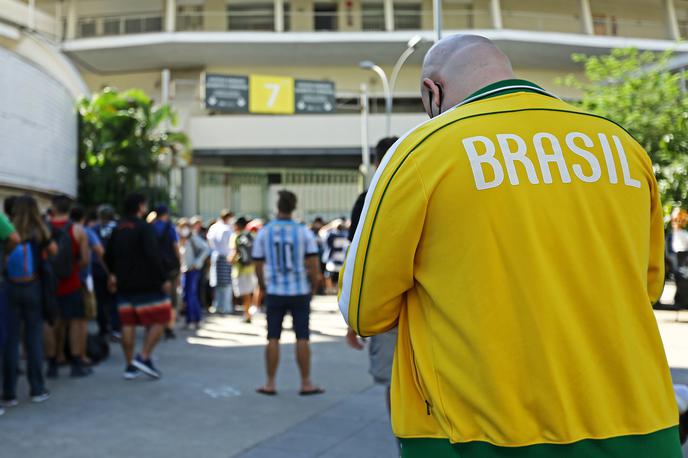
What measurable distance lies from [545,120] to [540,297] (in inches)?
17.8

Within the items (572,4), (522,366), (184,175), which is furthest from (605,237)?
(572,4)

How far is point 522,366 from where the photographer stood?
5.91ft

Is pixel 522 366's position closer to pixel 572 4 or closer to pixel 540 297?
pixel 540 297

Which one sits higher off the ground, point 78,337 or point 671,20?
point 671,20

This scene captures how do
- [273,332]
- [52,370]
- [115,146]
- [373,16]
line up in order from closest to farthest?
1. [273,332]
2. [52,370]
3. [115,146]
4. [373,16]

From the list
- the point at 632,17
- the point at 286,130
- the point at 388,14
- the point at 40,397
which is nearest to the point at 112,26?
the point at 286,130

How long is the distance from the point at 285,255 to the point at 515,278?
587 centimetres

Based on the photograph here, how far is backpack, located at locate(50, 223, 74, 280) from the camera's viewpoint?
824 centimetres

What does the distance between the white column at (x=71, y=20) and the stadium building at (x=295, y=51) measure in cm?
5

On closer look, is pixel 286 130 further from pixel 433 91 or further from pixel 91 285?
pixel 433 91

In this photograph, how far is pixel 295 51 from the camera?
114 ft

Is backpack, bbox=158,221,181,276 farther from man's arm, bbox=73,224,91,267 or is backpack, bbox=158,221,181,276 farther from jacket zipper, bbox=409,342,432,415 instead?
jacket zipper, bbox=409,342,432,415

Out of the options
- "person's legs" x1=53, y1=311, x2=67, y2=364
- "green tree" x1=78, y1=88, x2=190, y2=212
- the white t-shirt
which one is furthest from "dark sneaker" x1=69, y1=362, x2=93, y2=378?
"green tree" x1=78, y1=88, x2=190, y2=212

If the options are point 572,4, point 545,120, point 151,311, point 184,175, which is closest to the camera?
point 545,120
